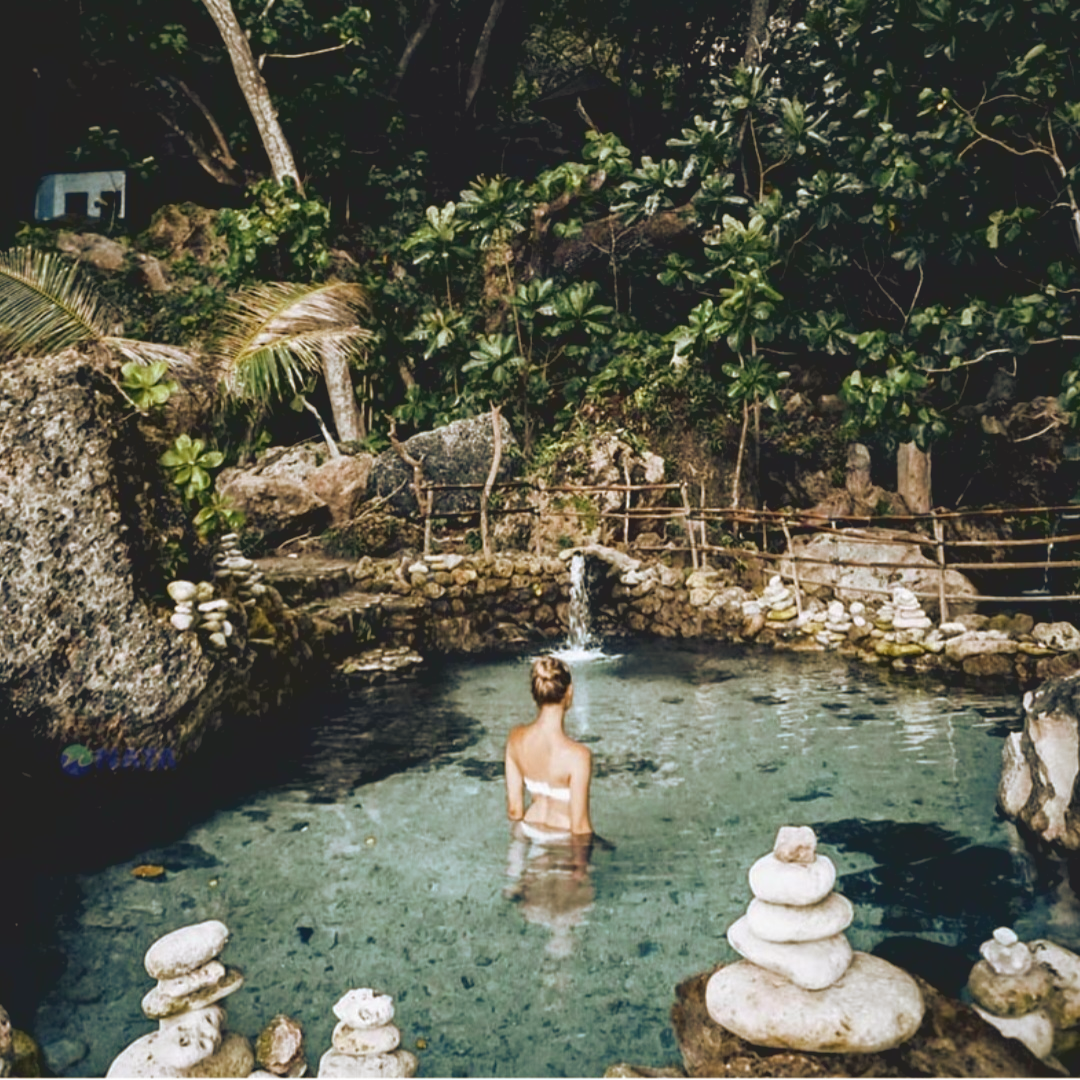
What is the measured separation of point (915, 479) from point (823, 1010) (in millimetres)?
13013

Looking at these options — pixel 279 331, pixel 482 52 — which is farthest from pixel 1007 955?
pixel 482 52

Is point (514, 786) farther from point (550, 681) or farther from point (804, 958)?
point (804, 958)

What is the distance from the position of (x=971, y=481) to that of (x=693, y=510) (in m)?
5.98

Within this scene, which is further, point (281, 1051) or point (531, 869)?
point (531, 869)

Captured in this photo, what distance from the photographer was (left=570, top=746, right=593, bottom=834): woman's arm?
5184mm

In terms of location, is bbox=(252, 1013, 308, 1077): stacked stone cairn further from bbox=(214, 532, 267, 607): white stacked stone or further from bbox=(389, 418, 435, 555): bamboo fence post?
bbox=(389, 418, 435, 555): bamboo fence post

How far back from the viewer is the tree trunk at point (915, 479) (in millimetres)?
14883

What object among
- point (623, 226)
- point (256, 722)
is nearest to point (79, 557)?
point (256, 722)

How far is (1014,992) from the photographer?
3.54 meters

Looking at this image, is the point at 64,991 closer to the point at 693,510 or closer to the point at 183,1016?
the point at 183,1016

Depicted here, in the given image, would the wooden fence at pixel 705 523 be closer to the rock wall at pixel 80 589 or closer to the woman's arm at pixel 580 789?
the rock wall at pixel 80 589

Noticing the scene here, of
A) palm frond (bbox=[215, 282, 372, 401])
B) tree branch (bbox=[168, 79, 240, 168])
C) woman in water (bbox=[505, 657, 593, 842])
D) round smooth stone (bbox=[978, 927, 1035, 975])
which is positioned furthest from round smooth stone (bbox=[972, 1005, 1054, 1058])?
tree branch (bbox=[168, 79, 240, 168])

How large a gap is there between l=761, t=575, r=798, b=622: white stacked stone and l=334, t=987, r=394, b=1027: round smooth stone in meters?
8.65

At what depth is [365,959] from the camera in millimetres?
4773
